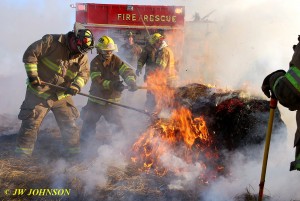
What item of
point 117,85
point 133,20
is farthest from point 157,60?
point 133,20

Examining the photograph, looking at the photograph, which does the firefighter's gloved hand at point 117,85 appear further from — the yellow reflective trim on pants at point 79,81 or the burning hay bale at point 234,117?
the burning hay bale at point 234,117

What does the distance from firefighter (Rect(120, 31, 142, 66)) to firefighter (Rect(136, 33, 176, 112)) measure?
2.21 metres

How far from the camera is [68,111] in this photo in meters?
5.56

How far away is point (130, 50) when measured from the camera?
405 inches

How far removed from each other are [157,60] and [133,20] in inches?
124

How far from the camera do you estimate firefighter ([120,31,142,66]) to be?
402 inches

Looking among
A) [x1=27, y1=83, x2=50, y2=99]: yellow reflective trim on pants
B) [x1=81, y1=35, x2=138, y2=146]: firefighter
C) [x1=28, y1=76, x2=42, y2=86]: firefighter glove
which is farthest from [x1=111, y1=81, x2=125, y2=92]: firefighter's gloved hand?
[x1=28, y1=76, x2=42, y2=86]: firefighter glove

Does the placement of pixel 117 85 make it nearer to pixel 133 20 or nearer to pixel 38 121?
pixel 38 121

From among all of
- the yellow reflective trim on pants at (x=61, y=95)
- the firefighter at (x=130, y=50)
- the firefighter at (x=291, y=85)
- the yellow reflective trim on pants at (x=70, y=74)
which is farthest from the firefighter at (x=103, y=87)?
the firefighter at (x=130, y=50)

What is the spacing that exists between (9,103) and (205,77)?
593 cm

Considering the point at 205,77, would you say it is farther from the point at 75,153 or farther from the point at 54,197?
the point at 54,197

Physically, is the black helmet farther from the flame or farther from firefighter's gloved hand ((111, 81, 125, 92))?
the flame

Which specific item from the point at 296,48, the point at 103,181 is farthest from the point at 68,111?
the point at 296,48

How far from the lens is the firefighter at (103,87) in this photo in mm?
6164
